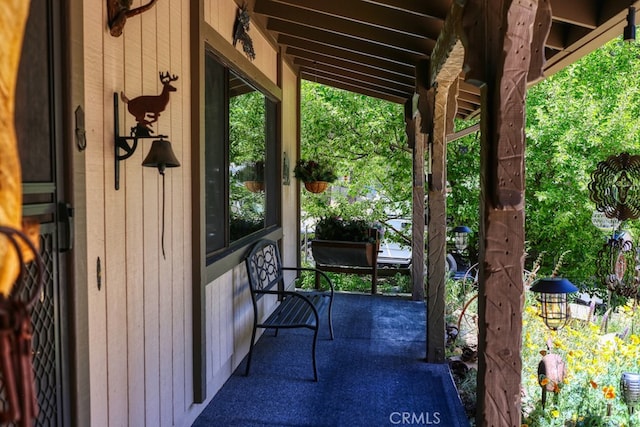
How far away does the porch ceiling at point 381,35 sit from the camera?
2.32m

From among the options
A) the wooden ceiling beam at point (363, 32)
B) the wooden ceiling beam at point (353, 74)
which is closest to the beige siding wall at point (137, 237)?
the wooden ceiling beam at point (363, 32)

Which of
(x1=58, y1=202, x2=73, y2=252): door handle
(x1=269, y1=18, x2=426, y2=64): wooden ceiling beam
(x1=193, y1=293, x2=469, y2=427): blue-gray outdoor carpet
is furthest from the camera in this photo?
(x1=269, y1=18, x2=426, y2=64): wooden ceiling beam

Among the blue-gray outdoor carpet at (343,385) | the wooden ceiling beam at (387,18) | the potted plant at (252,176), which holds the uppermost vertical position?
the wooden ceiling beam at (387,18)

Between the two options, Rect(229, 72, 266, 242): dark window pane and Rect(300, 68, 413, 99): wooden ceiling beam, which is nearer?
Rect(229, 72, 266, 242): dark window pane

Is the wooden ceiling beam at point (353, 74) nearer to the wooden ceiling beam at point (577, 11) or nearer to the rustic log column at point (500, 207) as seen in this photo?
the wooden ceiling beam at point (577, 11)

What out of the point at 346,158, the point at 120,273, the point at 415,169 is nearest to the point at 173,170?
the point at 120,273

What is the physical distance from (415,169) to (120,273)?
3939 millimetres

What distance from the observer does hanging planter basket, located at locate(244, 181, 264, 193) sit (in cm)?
375

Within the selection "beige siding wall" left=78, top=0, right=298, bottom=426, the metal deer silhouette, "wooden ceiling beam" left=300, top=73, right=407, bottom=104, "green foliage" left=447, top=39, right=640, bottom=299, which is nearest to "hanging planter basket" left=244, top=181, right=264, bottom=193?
"beige siding wall" left=78, top=0, right=298, bottom=426

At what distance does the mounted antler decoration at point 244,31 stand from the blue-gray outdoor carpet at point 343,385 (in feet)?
7.42

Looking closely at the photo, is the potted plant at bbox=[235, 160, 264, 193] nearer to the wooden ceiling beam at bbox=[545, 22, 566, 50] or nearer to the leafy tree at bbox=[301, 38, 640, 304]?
→ the wooden ceiling beam at bbox=[545, 22, 566, 50]

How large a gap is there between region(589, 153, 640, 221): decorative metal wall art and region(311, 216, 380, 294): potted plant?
2.46 m

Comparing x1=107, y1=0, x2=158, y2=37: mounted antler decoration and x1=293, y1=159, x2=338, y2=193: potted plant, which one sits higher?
x1=107, y1=0, x2=158, y2=37: mounted antler decoration

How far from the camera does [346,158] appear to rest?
27.4 feet
